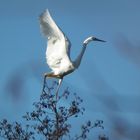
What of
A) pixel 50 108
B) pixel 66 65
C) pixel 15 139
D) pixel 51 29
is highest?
pixel 51 29

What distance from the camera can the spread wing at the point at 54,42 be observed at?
880 centimetres

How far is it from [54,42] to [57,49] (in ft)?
0.70

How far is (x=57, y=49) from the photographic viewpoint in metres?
9.34

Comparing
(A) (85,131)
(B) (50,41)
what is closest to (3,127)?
(A) (85,131)

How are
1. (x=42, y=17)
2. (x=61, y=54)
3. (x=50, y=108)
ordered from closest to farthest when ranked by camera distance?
(x=50, y=108)
(x=42, y=17)
(x=61, y=54)

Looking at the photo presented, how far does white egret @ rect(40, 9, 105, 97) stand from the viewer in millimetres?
8758

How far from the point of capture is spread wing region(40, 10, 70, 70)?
8.80 m

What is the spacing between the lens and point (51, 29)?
29.4 ft

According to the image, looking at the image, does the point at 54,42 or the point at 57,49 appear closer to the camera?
the point at 54,42

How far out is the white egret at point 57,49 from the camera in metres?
8.76

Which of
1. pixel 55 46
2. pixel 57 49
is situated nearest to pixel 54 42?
pixel 55 46

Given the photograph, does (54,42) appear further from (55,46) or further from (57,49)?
(57,49)

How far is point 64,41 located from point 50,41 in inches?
12.9

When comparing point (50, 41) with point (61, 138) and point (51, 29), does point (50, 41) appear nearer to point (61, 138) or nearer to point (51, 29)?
point (51, 29)
